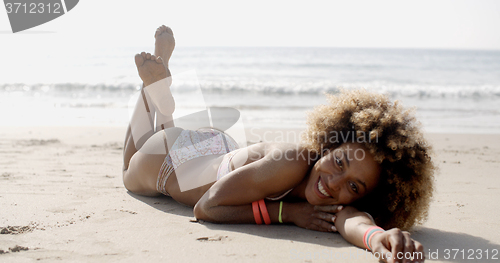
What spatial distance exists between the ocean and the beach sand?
1.00 metres

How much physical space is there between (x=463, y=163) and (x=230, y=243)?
376 centimetres

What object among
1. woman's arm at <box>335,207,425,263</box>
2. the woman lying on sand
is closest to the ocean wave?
the woman lying on sand

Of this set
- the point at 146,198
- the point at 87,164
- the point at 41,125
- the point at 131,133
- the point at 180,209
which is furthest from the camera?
the point at 41,125

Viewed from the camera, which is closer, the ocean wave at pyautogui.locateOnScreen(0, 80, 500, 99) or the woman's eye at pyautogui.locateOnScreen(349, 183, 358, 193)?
the woman's eye at pyautogui.locateOnScreen(349, 183, 358, 193)

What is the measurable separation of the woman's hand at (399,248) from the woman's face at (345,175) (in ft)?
1.49

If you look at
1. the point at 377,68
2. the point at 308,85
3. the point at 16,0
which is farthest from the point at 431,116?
the point at 377,68

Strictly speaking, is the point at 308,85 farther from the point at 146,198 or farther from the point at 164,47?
the point at 146,198

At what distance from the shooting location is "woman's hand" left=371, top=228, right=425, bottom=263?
178cm

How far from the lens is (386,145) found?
231 centimetres

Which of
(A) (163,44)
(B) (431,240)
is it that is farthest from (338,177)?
(A) (163,44)

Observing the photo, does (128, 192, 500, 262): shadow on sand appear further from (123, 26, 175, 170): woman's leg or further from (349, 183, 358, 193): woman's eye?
(123, 26, 175, 170): woman's leg

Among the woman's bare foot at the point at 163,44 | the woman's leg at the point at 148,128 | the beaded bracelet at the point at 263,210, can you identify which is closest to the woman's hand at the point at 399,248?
the beaded bracelet at the point at 263,210

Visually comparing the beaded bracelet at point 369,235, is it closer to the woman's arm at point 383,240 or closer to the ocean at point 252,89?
the woman's arm at point 383,240

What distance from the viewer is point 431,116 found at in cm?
946
